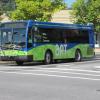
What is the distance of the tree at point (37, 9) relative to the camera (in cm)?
3494

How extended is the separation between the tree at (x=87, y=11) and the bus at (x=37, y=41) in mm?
17852

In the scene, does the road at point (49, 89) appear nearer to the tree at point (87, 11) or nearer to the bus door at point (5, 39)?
the bus door at point (5, 39)

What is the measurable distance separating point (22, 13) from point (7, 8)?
38.7 feet

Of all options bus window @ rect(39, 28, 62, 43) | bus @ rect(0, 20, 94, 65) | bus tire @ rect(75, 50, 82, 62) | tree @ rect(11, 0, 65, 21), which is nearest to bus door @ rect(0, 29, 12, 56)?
bus @ rect(0, 20, 94, 65)

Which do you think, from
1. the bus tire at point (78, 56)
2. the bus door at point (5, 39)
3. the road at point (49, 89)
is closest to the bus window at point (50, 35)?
the bus door at point (5, 39)

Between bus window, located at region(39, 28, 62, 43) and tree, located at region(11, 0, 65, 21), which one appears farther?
tree, located at region(11, 0, 65, 21)

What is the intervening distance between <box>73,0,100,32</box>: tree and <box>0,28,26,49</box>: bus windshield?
22.4 m

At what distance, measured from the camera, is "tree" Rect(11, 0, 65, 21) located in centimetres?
3494

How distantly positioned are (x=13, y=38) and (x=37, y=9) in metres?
6.86

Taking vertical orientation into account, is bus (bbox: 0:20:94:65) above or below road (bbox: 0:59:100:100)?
above

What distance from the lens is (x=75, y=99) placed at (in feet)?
43.7

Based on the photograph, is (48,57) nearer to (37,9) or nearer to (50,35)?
(50,35)

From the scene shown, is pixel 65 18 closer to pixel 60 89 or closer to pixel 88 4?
pixel 88 4

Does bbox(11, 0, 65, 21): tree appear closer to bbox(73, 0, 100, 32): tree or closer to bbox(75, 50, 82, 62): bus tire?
bbox(75, 50, 82, 62): bus tire
